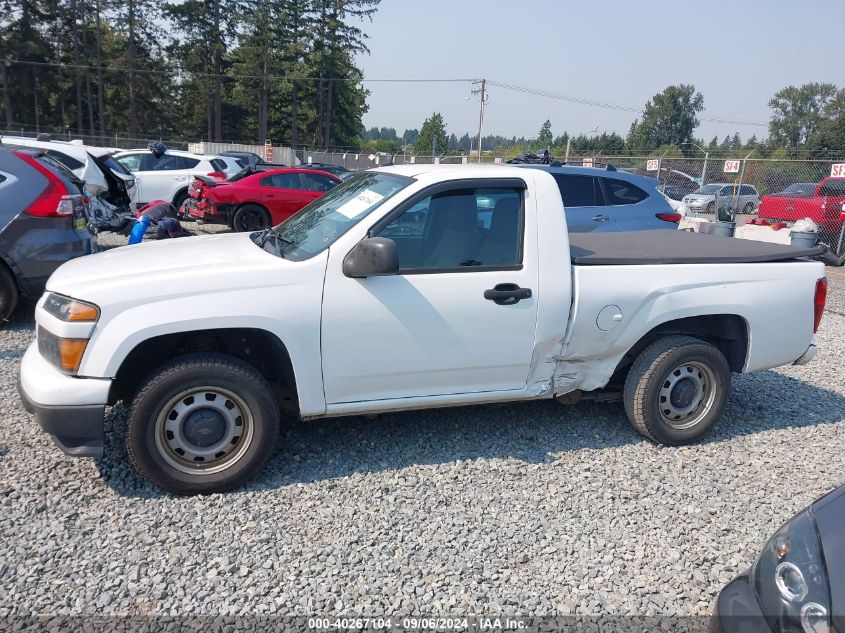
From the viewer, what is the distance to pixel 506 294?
365 centimetres

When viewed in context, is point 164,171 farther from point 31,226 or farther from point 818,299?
point 818,299

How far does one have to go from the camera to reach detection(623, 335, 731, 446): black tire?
415 cm

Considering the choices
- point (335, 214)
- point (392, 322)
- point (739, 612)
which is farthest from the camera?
point (335, 214)

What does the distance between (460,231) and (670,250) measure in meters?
1.69

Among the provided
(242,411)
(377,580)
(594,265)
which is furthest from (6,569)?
(594,265)

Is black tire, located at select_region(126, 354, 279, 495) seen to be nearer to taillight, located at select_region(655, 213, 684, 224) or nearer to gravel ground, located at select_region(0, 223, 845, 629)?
gravel ground, located at select_region(0, 223, 845, 629)

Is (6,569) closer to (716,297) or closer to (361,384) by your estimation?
(361,384)

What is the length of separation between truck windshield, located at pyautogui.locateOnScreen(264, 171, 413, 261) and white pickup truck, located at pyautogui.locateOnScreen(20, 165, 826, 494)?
0.02m

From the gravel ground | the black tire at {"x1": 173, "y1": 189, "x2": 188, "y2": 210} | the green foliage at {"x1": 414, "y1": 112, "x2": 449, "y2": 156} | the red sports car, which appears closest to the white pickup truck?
the gravel ground

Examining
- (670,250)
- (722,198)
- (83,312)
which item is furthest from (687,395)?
(722,198)

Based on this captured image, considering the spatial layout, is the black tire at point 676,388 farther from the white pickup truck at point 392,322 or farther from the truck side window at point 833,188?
the truck side window at point 833,188

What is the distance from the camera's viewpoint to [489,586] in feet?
9.27

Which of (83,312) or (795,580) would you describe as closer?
(795,580)

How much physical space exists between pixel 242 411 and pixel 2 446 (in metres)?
1.68
